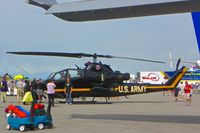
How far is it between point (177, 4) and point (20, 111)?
544cm

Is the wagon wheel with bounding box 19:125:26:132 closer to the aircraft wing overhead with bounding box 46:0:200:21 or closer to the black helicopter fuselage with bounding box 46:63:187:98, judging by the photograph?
the aircraft wing overhead with bounding box 46:0:200:21

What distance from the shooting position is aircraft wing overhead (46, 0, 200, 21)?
33.3ft

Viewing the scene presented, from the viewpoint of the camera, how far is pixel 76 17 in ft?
38.8

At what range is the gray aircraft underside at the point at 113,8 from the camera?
10172mm

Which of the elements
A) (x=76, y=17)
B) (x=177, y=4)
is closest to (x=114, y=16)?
(x=76, y=17)

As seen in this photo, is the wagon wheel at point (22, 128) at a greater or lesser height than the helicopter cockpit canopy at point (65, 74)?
lesser

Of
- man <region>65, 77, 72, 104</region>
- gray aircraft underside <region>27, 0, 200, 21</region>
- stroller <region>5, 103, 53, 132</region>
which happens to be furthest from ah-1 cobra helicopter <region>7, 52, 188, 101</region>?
gray aircraft underside <region>27, 0, 200, 21</region>

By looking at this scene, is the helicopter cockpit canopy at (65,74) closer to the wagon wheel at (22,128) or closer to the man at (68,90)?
the man at (68,90)

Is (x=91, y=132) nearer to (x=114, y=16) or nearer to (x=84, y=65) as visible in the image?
(x=114, y=16)

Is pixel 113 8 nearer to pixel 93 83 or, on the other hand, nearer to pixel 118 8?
pixel 118 8

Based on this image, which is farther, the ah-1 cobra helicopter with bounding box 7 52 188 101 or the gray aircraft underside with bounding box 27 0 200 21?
the ah-1 cobra helicopter with bounding box 7 52 188 101

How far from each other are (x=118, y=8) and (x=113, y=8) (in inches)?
4.9

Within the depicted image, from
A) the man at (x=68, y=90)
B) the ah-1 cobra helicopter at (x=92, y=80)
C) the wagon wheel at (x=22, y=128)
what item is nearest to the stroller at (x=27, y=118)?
the wagon wheel at (x=22, y=128)

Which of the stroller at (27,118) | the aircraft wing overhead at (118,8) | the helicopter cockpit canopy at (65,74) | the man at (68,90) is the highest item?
the aircraft wing overhead at (118,8)
